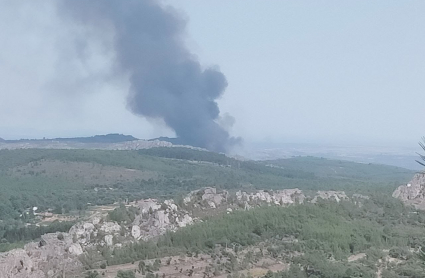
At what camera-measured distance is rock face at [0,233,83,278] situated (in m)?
23.9

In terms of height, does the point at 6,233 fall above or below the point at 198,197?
below

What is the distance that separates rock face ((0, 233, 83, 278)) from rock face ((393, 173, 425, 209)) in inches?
945

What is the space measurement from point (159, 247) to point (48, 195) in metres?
30.5

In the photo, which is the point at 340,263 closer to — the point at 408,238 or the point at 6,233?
the point at 408,238

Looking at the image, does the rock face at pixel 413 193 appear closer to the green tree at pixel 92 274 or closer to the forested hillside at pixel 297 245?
the forested hillside at pixel 297 245

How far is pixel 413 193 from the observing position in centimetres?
4231

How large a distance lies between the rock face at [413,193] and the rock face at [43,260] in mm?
24005

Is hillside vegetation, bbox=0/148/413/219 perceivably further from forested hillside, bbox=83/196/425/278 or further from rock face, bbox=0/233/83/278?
rock face, bbox=0/233/83/278

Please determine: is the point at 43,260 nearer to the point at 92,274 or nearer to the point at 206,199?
the point at 92,274

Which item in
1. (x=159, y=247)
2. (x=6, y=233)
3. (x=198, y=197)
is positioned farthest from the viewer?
(x=6, y=233)

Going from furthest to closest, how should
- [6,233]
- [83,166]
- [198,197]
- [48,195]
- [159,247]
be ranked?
1. [83,166]
2. [48,195]
3. [6,233]
4. [198,197]
5. [159,247]

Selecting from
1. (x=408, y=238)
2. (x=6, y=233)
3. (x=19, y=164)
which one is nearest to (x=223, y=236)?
(x=408, y=238)

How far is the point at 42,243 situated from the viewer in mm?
26812

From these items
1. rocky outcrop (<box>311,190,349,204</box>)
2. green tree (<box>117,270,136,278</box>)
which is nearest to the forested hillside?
green tree (<box>117,270,136,278</box>)
